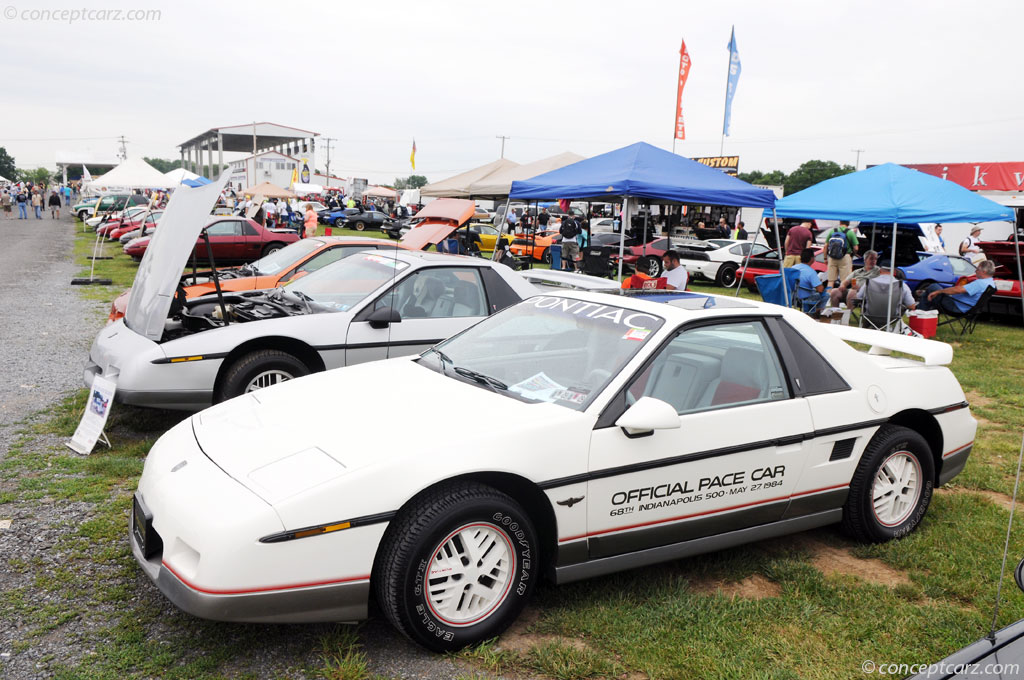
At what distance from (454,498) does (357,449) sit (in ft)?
1.35

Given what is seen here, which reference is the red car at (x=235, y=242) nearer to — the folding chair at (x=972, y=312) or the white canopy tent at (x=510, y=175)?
the white canopy tent at (x=510, y=175)

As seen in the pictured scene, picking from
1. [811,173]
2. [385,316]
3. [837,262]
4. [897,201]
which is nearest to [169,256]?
[385,316]

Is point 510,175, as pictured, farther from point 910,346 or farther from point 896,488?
point 896,488

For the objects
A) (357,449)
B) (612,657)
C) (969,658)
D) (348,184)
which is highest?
(348,184)

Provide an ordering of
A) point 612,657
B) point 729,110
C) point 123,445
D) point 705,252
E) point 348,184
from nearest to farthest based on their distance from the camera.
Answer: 1. point 612,657
2. point 123,445
3. point 705,252
4. point 729,110
5. point 348,184

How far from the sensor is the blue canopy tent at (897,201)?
9508mm

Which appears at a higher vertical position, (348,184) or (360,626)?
(348,184)

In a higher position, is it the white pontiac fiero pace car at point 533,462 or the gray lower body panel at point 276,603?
the white pontiac fiero pace car at point 533,462

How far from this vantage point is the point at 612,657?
9.32 ft

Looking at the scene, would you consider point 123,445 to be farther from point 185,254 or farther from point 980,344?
point 980,344

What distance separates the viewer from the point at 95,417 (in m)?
4.86

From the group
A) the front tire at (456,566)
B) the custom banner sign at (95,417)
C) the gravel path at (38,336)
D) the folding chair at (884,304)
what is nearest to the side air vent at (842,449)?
the front tire at (456,566)

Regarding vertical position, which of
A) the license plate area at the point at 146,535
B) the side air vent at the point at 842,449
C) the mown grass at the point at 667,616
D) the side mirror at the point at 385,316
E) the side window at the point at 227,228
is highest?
the side window at the point at 227,228

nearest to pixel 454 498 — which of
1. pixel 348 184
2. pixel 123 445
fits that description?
pixel 123 445
